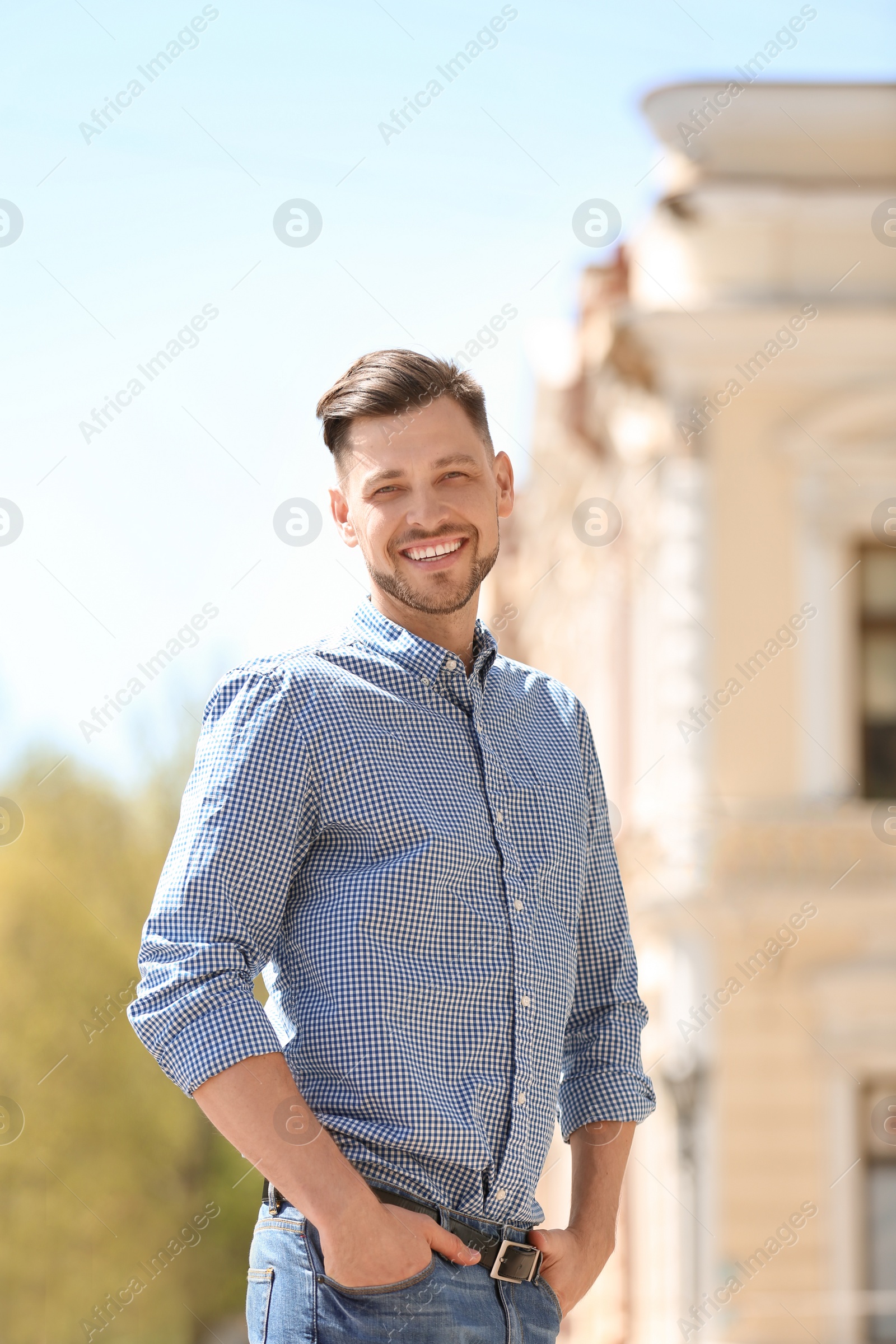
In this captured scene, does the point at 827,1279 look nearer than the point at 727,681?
Yes

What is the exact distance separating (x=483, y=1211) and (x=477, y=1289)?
0.30 ft

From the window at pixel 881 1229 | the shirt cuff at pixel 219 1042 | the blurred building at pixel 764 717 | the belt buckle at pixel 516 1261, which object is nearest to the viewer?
the shirt cuff at pixel 219 1042

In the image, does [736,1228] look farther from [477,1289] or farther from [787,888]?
[477,1289]

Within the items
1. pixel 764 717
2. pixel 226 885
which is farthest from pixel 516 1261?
Result: pixel 764 717

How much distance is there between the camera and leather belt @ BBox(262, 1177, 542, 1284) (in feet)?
6.19

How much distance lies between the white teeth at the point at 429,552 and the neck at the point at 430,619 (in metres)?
0.07

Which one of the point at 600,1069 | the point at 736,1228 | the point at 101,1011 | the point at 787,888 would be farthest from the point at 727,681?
the point at 600,1069

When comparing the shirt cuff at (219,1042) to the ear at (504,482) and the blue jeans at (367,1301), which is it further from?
the ear at (504,482)

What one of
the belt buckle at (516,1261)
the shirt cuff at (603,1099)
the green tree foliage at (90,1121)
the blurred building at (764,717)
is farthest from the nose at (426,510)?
the green tree foliage at (90,1121)

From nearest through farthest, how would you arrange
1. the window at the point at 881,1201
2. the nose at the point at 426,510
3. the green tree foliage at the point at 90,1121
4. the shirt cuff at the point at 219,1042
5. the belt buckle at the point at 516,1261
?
the shirt cuff at the point at 219,1042 < the belt buckle at the point at 516,1261 < the nose at the point at 426,510 < the window at the point at 881,1201 < the green tree foliage at the point at 90,1121

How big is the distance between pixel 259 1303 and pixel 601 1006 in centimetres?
71

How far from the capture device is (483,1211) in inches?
76.8

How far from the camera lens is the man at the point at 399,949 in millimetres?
1837

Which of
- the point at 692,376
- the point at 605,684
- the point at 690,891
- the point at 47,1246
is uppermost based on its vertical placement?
the point at 692,376
